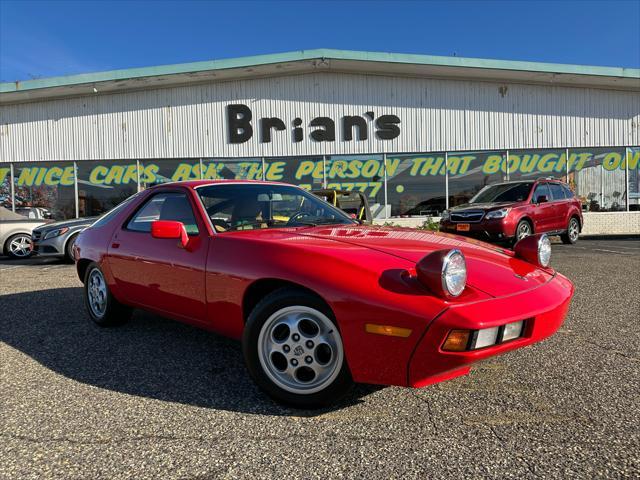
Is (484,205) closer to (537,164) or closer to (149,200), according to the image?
(537,164)

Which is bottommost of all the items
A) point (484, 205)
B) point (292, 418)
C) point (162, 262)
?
point (292, 418)

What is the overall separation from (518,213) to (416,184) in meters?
6.05

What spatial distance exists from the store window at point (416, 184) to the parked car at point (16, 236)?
10.2 meters

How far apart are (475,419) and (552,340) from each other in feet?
5.26

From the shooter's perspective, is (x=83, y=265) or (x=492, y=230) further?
(x=492, y=230)

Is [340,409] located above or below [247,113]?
below

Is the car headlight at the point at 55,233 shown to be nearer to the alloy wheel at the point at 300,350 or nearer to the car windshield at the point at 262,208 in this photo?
the car windshield at the point at 262,208

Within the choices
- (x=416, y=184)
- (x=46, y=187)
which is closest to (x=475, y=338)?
(x=416, y=184)

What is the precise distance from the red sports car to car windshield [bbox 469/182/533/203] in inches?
290

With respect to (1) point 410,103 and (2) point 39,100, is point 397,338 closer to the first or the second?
(1) point 410,103

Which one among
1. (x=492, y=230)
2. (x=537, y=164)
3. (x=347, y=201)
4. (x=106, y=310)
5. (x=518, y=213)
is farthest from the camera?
(x=537, y=164)

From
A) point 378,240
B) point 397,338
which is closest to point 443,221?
point 378,240

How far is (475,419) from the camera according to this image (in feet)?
7.33

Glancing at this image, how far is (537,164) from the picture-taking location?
1517 cm
